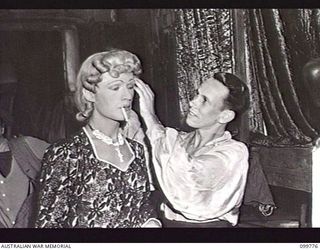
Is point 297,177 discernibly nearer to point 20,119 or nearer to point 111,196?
point 111,196

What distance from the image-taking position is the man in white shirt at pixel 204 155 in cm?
267

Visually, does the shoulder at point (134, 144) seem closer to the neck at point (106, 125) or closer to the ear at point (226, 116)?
the neck at point (106, 125)

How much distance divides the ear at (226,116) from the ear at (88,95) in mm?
335

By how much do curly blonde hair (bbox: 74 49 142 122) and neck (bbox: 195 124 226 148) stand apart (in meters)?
0.24

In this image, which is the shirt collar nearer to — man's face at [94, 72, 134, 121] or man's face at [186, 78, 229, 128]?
man's face at [186, 78, 229, 128]

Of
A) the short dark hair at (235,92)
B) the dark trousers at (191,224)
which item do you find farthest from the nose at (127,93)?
the dark trousers at (191,224)

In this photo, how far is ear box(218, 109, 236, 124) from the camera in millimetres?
2666

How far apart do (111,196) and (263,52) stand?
1.81 ft

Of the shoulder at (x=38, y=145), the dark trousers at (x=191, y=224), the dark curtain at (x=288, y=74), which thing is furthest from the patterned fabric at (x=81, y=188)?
the dark curtain at (x=288, y=74)


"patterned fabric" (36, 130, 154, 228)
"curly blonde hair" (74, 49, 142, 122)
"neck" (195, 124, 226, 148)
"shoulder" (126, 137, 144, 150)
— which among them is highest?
"curly blonde hair" (74, 49, 142, 122)

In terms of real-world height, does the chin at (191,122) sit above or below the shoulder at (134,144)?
above

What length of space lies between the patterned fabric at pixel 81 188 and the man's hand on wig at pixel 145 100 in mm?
124

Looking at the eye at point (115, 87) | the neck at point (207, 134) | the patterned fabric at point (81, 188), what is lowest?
the patterned fabric at point (81, 188)

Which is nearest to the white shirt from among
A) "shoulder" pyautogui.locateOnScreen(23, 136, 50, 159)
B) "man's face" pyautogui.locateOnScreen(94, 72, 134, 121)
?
"man's face" pyautogui.locateOnScreen(94, 72, 134, 121)
